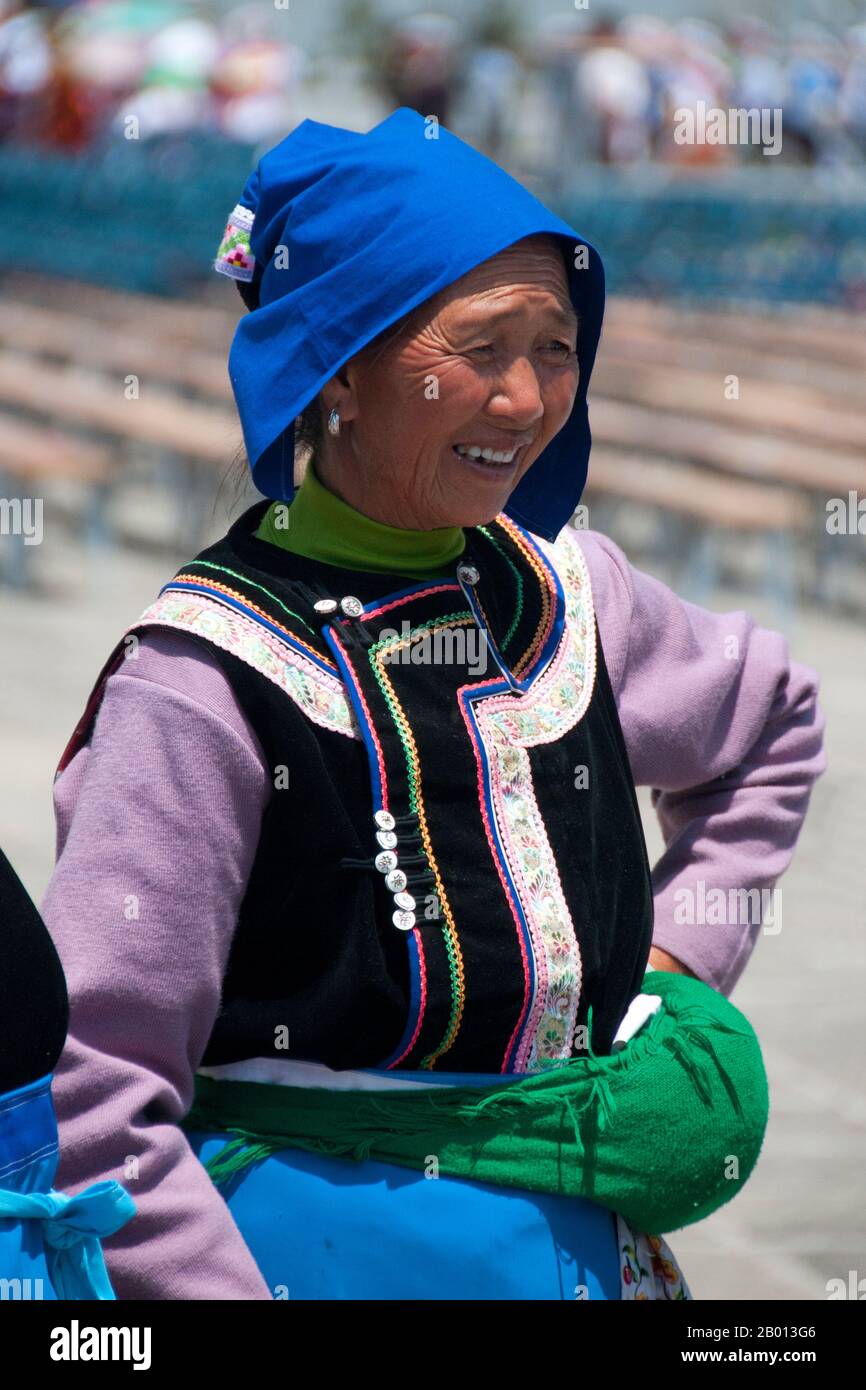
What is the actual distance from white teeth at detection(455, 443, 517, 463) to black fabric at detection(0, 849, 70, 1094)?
1.87ft

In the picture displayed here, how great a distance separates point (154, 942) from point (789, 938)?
3.75 m

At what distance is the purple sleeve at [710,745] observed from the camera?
1910 millimetres

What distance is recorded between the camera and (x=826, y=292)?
49.7ft

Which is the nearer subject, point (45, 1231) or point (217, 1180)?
point (45, 1231)

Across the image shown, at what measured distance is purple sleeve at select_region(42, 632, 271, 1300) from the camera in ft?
4.90

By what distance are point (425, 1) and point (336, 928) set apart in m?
31.2

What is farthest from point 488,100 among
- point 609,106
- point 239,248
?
Result: point 239,248

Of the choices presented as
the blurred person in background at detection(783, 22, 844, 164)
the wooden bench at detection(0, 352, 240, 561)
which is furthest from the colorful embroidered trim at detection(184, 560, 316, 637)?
the blurred person in background at detection(783, 22, 844, 164)

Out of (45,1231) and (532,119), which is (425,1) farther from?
(45,1231)

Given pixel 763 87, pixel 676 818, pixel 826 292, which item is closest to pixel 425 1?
pixel 763 87

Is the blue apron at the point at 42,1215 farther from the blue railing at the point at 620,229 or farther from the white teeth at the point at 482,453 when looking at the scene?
the blue railing at the point at 620,229

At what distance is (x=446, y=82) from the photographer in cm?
2161

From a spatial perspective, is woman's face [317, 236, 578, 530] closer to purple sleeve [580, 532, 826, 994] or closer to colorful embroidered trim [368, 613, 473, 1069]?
colorful embroidered trim [368, 613, 473, 1069]

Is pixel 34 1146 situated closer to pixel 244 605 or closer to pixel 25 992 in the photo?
pixel 25 992
